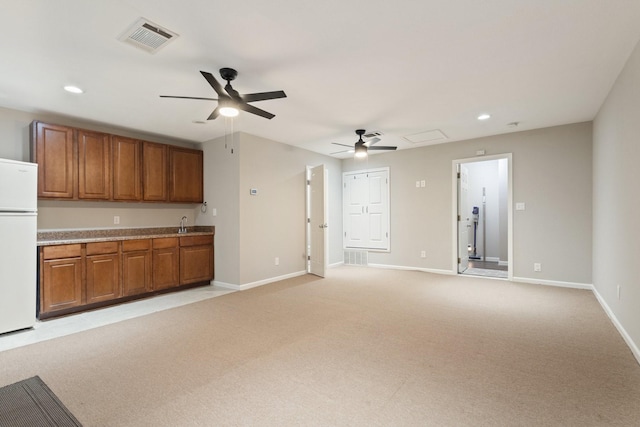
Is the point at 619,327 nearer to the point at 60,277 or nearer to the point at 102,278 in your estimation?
the point at 102,278

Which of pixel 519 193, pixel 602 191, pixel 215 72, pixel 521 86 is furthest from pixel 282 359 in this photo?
pixel 519 193

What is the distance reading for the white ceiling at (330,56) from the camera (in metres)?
2.06

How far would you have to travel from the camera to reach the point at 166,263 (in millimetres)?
4656

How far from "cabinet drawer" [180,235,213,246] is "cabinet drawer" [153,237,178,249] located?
0.35 feet

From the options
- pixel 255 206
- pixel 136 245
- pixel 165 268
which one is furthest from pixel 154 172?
pixel 255 206

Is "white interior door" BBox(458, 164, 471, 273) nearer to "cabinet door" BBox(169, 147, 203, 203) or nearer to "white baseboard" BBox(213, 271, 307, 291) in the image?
"white baseboard" BBox(213, 271, 307, 291)

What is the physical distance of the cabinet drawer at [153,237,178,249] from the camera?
4570mm

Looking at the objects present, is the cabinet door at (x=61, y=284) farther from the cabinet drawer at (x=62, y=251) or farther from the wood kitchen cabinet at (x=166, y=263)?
the wood kitchen cabinet at (x=166, y=263)

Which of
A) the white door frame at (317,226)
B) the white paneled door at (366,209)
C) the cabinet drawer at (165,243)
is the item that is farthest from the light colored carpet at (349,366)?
the white paneled door at (366,209)

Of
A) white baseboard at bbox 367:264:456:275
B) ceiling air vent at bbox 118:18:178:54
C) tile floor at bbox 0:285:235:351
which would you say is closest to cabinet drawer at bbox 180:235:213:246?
tile floor at bbox 0:285:235:351

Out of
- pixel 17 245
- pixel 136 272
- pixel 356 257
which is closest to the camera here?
pixel 17 245

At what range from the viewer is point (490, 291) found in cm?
459

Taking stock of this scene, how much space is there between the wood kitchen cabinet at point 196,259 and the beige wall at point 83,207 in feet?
2.17

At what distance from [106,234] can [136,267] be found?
0.72 metres
